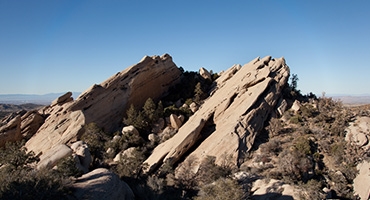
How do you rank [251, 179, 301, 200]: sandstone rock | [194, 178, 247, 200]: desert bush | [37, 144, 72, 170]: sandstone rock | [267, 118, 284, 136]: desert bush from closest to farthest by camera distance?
[194, 178, 247, 200]: desert bush < [251, 179, 301, 200]: sandstone rock < [37, 144, 72, 170]: sandstone rock < [267, 118, 284, 136]: desert bush

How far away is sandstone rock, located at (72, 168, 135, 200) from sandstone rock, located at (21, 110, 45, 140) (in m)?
25.0

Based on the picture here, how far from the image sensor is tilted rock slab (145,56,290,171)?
27625mm

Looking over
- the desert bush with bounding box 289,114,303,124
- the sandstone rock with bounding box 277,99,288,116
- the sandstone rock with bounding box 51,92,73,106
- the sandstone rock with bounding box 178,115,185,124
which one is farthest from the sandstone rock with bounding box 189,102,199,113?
the sandstone rock with bounding box 51,92,73,106

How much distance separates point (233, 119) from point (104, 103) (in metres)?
19.8

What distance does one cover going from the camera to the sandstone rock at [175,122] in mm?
35281

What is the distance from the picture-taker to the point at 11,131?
119ft

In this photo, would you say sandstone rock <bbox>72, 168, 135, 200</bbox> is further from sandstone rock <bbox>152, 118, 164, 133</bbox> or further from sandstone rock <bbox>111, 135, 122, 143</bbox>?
sandstone rock <bbox>152, 118, 164, 133</bbox>

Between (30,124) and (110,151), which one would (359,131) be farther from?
(30,124)

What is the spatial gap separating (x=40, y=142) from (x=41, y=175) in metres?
22.0

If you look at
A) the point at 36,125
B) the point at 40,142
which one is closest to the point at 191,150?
the point at 40,142

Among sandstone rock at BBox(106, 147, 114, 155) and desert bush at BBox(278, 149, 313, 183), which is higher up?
sandstone rock at BBox(106, 147, 114, 155)

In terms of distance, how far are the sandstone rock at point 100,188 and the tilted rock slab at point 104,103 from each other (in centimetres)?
1769

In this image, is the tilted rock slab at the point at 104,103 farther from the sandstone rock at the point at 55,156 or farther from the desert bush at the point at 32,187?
the desert bush at the point at 32,187

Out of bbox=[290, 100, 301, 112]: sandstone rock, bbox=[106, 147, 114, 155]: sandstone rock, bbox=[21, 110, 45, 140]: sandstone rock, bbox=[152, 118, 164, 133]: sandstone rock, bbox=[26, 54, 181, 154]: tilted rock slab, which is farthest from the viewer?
bbox=[21, 110, 45, 140]: sandstone rock
